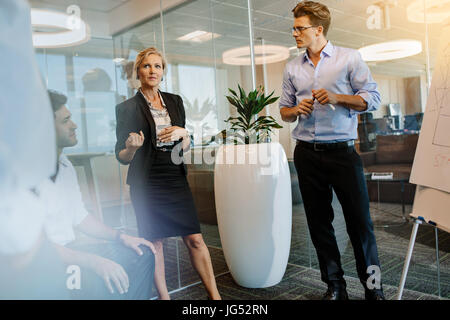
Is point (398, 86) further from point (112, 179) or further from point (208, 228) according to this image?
point (112, 179)

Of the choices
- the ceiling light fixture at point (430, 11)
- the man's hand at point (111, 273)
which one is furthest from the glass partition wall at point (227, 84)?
the man's hand at point (111, 273)

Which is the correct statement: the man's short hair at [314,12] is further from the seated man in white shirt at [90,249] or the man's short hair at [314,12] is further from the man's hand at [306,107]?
the seated man in white shirt at [90,249]

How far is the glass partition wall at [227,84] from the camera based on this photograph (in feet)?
6.86

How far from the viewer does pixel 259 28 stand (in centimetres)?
352

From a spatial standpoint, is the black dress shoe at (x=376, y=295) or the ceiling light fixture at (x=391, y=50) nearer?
the black dress shoe at (x=376, y=295)

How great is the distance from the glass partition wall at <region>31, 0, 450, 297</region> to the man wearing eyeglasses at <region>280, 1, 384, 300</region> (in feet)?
1.19

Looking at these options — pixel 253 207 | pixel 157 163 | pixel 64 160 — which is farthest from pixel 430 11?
pixel 64 160

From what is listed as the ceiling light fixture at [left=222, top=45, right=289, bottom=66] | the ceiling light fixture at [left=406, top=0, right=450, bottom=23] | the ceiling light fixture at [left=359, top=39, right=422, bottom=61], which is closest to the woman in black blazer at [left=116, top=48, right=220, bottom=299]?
the ceiling light fixture at [left=222, top=45, right=289, bottom=66]

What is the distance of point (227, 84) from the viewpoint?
11.5 ft

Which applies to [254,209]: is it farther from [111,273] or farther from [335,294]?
[111,273]

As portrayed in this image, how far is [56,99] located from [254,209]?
60.1 inches

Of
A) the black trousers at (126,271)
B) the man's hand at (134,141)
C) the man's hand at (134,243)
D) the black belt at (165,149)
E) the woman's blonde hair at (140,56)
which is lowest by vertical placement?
the black trousers at (126,271)

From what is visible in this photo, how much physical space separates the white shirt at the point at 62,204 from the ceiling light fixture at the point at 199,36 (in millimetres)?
1569
